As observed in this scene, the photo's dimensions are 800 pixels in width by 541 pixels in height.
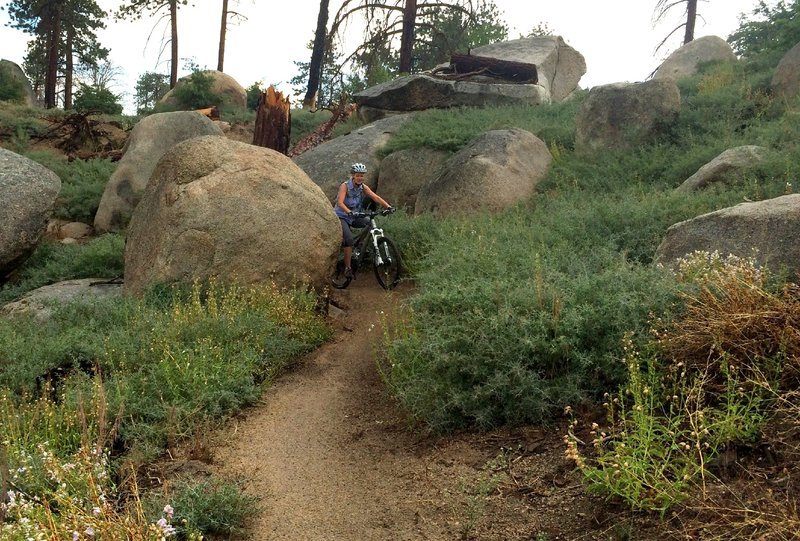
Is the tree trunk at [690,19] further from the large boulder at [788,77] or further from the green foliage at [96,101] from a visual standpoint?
the green foliage at [96,101]

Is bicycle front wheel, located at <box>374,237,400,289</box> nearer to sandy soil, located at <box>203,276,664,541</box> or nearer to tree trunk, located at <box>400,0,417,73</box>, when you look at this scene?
sandy soil, located at <box>203,276,664,541</box>

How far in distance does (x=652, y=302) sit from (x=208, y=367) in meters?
4.03

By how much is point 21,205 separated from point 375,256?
608 centimetres

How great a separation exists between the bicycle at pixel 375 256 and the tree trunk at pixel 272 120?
533 cm

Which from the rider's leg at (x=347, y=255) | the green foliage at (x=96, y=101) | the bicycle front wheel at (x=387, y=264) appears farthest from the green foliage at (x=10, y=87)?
the bicycle front wheel at (x=387, y=264)

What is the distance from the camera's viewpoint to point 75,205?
54.3ft

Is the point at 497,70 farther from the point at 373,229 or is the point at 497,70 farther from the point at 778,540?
the point at 778,540

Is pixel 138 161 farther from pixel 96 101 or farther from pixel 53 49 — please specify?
pixel 53 49

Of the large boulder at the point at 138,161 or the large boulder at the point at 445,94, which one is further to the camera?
the large boulder at the point at 445,94

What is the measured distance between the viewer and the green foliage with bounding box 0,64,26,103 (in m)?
26.8

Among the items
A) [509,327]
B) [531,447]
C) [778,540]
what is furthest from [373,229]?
[778,540]

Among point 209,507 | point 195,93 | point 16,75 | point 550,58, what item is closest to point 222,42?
point 195,93

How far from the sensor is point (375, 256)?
1109 cm

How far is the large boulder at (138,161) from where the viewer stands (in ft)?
52.2
